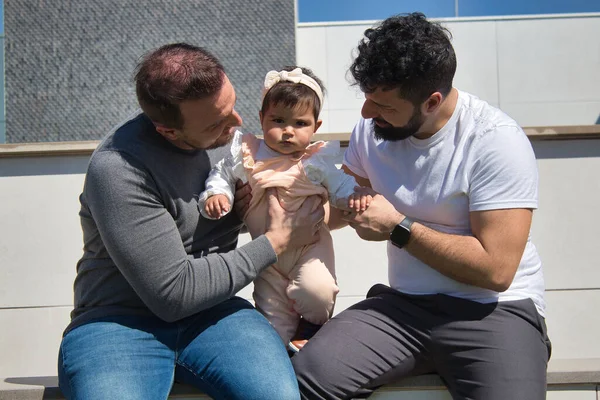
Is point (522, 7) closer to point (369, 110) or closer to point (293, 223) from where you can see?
point (369, 110)

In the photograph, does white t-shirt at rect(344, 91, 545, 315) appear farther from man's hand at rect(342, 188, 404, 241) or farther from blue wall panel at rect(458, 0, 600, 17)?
blue wall panel at rect(458, 0, 600, 17)

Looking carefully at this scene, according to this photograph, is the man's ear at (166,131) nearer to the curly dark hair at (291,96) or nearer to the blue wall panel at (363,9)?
the curly dark hair at (291,96)

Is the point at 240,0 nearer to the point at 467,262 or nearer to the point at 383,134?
the point at 383,134

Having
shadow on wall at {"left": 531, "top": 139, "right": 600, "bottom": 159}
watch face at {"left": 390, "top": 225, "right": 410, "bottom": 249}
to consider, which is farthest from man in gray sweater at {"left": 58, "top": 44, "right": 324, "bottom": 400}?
shadow on wall at {"left": 531, "top": 139, "right": 600, "bottom": 159}

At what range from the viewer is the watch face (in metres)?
1.89

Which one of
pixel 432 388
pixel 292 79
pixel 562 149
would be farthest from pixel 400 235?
pixel 562 149

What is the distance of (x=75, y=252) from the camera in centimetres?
317

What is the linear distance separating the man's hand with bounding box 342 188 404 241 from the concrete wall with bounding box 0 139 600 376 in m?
1.15

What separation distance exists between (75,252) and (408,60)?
1.82 m

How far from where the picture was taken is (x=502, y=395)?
180 centimetres

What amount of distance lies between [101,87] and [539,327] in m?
2.30

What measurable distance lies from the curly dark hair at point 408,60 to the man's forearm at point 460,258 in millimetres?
357

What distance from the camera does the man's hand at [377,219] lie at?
→ 1905mm

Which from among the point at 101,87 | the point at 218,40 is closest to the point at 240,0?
the point at 218,40
